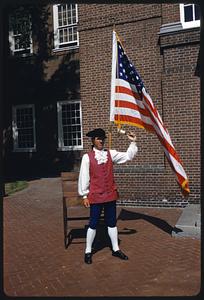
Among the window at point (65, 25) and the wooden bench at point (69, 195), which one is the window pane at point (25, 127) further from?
the wooden bench at point (69, 195)

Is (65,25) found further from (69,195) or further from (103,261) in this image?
(103,261)

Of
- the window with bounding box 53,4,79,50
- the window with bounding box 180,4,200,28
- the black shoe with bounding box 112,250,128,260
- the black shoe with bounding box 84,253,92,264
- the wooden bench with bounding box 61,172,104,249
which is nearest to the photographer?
the black shoe with bounding box 84,253,92,264

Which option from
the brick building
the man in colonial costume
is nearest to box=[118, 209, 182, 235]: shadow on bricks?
the brick building

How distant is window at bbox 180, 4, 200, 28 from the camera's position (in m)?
9.12

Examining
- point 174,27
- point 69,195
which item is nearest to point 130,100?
point 69,195

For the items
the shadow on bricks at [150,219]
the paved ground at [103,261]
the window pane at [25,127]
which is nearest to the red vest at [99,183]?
the paved ground at [103,261]

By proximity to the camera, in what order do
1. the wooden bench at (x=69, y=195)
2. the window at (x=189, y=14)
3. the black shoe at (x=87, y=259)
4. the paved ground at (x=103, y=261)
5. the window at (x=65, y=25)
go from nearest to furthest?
1. the paved ground at (x=103, y=261)
2. the black shoe at (x=87, y=259)
3. the wooden bench at (x=69, y=195)
4. the window at (x=189, y=14)
5. the window at (x=65, y=25)

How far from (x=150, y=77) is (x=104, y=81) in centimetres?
140

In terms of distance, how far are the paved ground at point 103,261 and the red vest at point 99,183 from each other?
997 millimetres

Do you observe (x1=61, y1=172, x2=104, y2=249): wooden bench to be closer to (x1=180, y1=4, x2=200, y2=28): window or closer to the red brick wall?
the red brick wall

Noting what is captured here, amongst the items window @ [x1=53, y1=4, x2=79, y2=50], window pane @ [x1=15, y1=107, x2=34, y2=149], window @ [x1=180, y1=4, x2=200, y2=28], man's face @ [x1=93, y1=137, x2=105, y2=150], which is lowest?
man's face @ [x1=93, y1=137, x2=105, y2=150]

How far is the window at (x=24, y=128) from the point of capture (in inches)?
666

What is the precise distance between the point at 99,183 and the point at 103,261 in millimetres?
1220

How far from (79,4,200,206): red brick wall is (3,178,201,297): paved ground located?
107 centimetres
